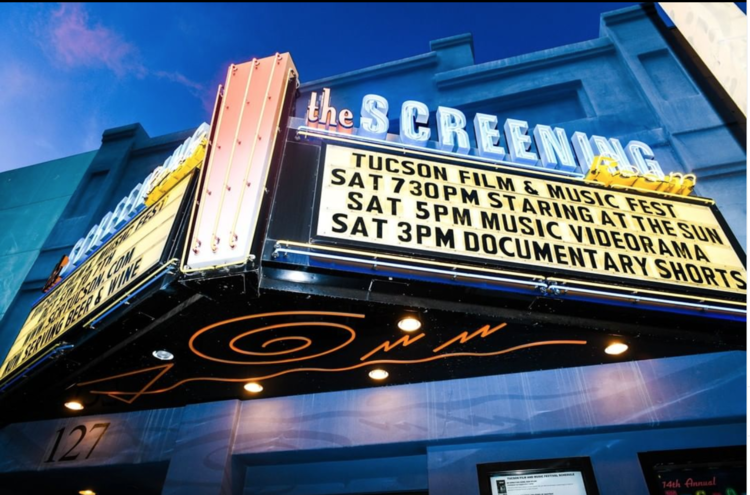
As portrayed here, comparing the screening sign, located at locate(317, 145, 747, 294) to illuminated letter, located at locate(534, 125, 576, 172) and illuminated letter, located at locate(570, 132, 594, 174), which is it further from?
illuminated letter, located at locate(570, 132, 594, 174)

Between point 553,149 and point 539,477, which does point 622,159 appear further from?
point 539,477

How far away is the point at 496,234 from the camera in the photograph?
5062 mm

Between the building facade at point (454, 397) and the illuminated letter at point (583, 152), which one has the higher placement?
the illuminated letter at point (583, 152)

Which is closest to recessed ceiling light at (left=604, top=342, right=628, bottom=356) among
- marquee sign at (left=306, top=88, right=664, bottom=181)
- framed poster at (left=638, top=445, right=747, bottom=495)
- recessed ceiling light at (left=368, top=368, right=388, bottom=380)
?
framed poster at (left=638, top=445, right=747, bottom=495)

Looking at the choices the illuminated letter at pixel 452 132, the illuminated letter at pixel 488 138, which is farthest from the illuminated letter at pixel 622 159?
the illuminated letter at pixel 452 132

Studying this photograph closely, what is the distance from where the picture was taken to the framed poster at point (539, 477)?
6.05 m

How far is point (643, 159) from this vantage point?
278 inches

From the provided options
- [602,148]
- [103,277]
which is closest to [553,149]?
[602,148]

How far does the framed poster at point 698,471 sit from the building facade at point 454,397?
0.04 meters

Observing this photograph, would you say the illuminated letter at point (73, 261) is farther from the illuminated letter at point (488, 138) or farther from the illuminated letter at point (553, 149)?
the illuminated letter at point (553, 149)

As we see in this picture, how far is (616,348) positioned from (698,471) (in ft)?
6.10

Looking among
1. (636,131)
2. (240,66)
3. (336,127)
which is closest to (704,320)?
(336,127)

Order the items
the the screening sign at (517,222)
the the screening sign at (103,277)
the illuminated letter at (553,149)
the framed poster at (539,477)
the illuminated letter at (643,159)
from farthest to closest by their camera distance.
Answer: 1. the illuminated letter at (643,159)
2. the illuminated letter at (553,149)
3. the framed poster at (539,477)
4. the the screening sign at (103,277)
5. the the screening sign at (517,222)

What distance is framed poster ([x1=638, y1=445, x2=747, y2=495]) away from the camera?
563cm
